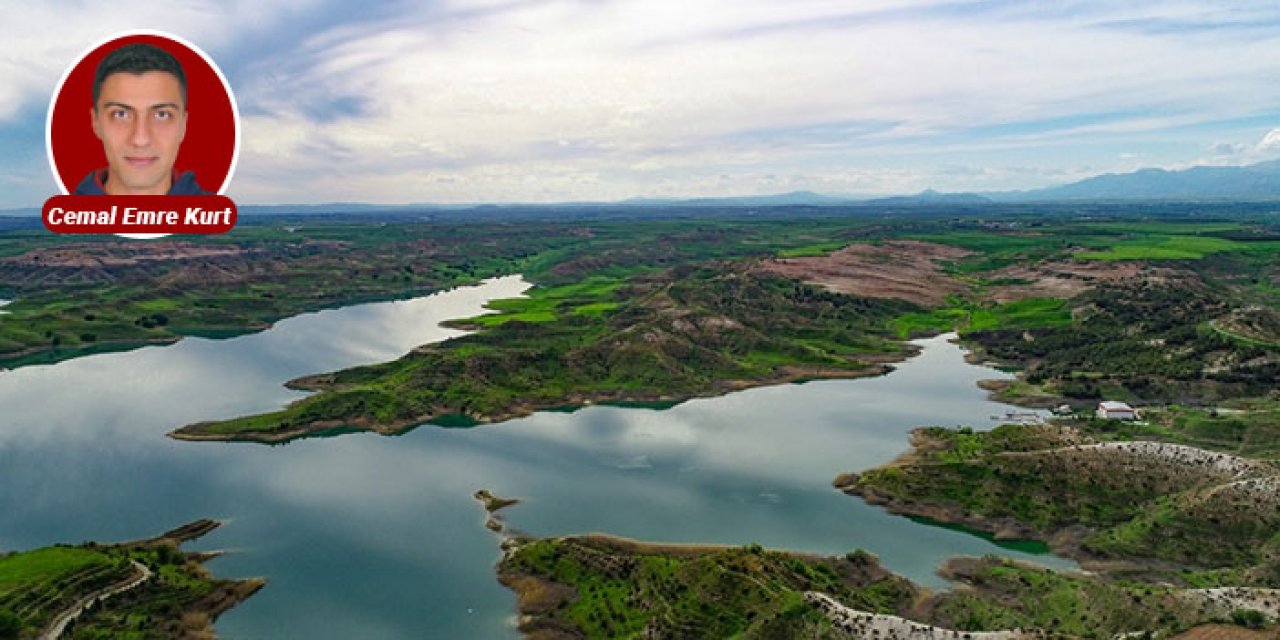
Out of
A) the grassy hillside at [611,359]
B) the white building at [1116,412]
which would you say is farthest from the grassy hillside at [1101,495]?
the grassy hillside at [611,359]

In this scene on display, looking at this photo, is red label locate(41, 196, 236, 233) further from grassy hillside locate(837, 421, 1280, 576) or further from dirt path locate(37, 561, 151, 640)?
grassy hillside locate(837, 421, 1280, 576)

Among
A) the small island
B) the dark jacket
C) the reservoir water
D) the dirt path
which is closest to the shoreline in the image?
the reservoir water

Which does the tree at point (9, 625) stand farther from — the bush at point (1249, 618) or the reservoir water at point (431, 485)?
the bush at point (1249, 618)

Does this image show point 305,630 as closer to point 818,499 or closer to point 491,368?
point 818,499

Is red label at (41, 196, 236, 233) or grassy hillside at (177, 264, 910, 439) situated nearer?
red label at (41, 196, 236, 233)

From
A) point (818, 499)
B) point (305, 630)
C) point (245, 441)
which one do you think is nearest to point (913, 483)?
point (818, 499)

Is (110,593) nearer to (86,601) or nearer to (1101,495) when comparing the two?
(86,601)
